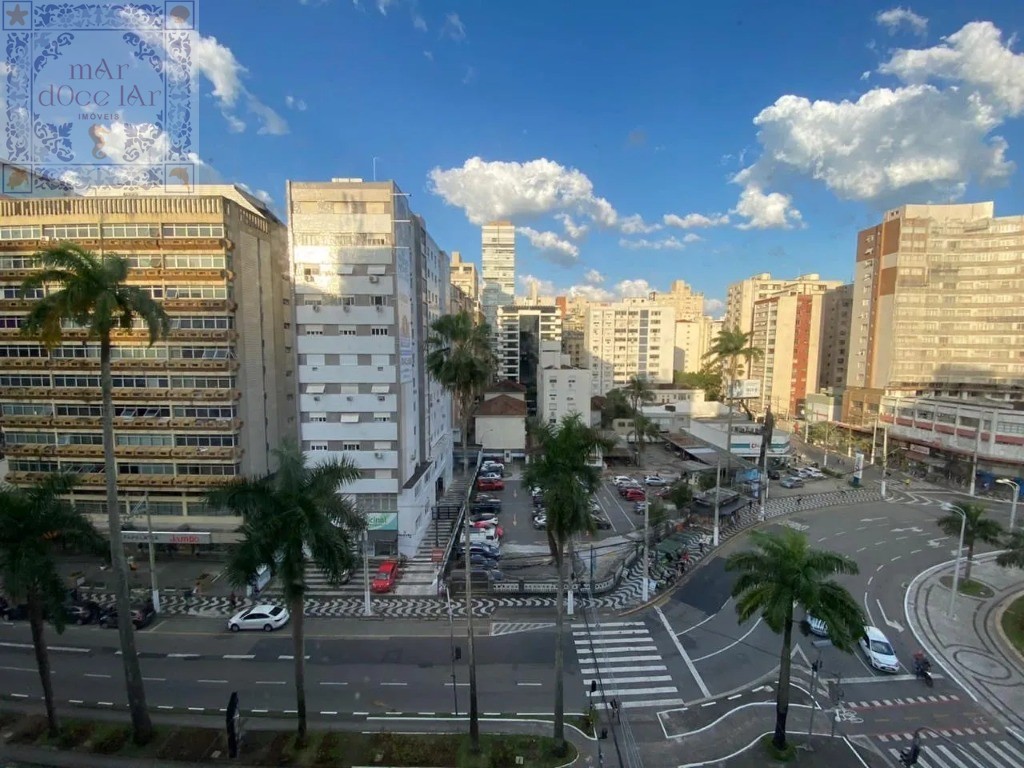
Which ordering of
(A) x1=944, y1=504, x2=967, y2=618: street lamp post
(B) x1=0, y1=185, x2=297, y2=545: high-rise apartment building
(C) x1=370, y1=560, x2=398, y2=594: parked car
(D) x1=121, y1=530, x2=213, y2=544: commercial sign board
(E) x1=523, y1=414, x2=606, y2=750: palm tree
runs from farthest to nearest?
1. (D) x1=121, y1=530, x2=213, y2=544: commercial sign board
2. (B) x1=0, y1=185, x2=297, y2=545: high-rise apartment building
3. (C) x1=370, y1=560, x2=398, y2=594: parked car
4. (A) x1=944, y1=504, x2=967, y2=618: street lamp post
5. (E) x1=523, y1=414, x2=606, y2=750: palm tree

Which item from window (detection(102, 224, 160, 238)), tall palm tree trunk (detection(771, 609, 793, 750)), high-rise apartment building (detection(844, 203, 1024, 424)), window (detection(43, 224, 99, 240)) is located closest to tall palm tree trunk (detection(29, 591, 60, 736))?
window (detection(102, 224, 160, 238))

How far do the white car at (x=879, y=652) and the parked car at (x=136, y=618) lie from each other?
117 feet

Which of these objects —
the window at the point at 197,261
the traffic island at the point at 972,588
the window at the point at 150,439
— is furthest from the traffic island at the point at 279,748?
the traffic island at the point at 972,588

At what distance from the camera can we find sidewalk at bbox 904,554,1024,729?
821 inches

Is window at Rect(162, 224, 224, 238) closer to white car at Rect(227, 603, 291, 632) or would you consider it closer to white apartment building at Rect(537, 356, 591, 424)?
white car at Rect(227, 603, 291, 632)

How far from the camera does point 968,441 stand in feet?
180

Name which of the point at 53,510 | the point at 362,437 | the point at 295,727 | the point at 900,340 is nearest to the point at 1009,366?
the point at 900,340

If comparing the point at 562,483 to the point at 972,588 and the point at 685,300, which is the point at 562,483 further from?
the point at 685,300

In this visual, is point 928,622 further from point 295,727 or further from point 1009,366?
point 1009,366

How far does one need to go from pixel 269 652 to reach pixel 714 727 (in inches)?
798

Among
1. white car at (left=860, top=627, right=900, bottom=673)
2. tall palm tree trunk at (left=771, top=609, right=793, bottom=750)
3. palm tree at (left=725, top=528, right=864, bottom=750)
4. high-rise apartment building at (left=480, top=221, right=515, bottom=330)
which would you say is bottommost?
white car at (left=860, top=627, right=900, bottom=673)

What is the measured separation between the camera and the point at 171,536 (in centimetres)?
3394

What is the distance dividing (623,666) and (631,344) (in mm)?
84807

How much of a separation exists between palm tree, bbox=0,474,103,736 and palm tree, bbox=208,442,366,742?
592 cm
